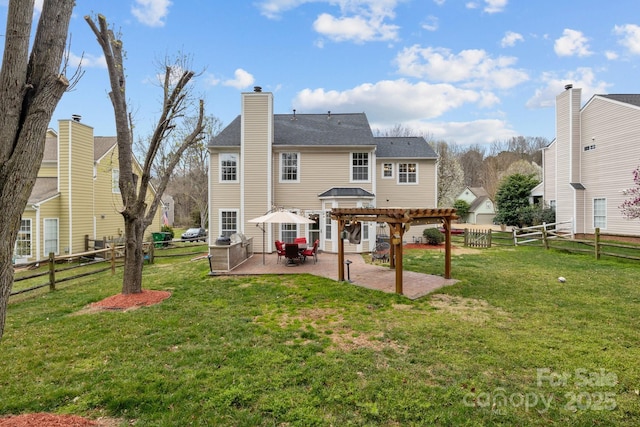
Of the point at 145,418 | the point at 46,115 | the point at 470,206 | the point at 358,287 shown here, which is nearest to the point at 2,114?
the point at 46,115

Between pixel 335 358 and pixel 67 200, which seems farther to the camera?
pixel 67 200

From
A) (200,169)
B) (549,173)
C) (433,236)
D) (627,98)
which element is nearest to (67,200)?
(200,169)

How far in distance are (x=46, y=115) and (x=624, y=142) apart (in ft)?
76.7

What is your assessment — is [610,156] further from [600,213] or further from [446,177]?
[446,177]

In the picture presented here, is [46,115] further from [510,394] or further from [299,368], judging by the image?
[510,394]

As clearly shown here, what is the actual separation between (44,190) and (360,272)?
18824mm

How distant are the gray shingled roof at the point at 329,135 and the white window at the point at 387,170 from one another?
553 mm

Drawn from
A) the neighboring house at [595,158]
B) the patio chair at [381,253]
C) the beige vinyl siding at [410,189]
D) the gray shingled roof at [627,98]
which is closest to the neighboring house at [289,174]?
the beige vinyl siding at [410,189]

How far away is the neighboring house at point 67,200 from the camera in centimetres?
1545

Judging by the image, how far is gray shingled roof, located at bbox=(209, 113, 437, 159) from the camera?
15875 mm

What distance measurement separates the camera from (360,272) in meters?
10.5

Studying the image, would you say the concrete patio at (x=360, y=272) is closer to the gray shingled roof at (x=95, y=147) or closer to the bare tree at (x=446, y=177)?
the gray shingled roof at (x=95, y=147)

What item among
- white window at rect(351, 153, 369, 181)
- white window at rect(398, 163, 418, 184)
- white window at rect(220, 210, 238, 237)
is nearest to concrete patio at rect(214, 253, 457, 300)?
white window at rect(220, 210, 238, 237)

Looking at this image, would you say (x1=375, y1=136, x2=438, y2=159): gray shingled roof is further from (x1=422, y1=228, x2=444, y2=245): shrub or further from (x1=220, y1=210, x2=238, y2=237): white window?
(x1=220, y1=210, x2=238, y2=237): white window
